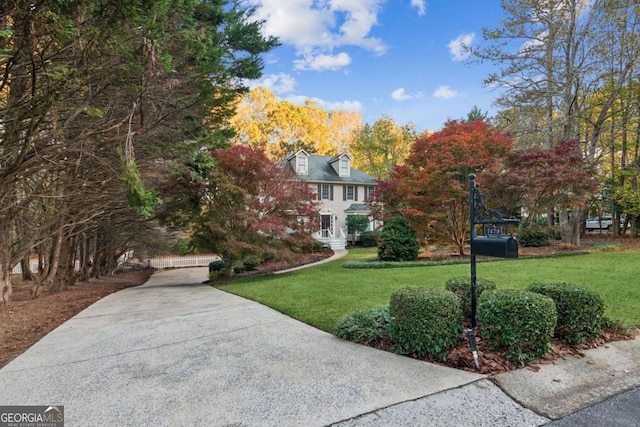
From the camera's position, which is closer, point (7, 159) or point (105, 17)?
point (105, 17)

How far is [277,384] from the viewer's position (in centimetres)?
291

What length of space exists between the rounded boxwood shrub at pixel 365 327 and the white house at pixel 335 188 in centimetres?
1880

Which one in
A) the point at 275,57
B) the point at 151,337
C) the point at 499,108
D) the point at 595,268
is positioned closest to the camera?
the point at 151,337

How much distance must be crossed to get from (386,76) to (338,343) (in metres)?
14.6

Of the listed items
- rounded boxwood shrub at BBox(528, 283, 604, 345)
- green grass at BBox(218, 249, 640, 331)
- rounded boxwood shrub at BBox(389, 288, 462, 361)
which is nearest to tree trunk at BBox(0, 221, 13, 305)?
green grass at BBox(218, 249, 640, 331)

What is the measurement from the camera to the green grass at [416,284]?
5215mm

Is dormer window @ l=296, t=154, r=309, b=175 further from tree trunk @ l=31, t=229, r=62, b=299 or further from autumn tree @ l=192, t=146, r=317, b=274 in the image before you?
tree trunk @ l=31, t=229, r=62, b=299

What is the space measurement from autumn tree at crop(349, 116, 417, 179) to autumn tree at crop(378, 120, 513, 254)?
17595mm

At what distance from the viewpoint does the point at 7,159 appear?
546 cm

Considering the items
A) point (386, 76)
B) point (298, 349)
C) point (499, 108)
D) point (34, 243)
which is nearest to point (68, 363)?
point (298, 349)

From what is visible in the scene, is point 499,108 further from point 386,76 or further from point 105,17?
point 105,17

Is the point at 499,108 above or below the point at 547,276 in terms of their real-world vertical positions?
above

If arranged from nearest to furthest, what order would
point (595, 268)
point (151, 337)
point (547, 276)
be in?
1. point (151, 337)
2. point (547, 276)
3. point (595, 268)
